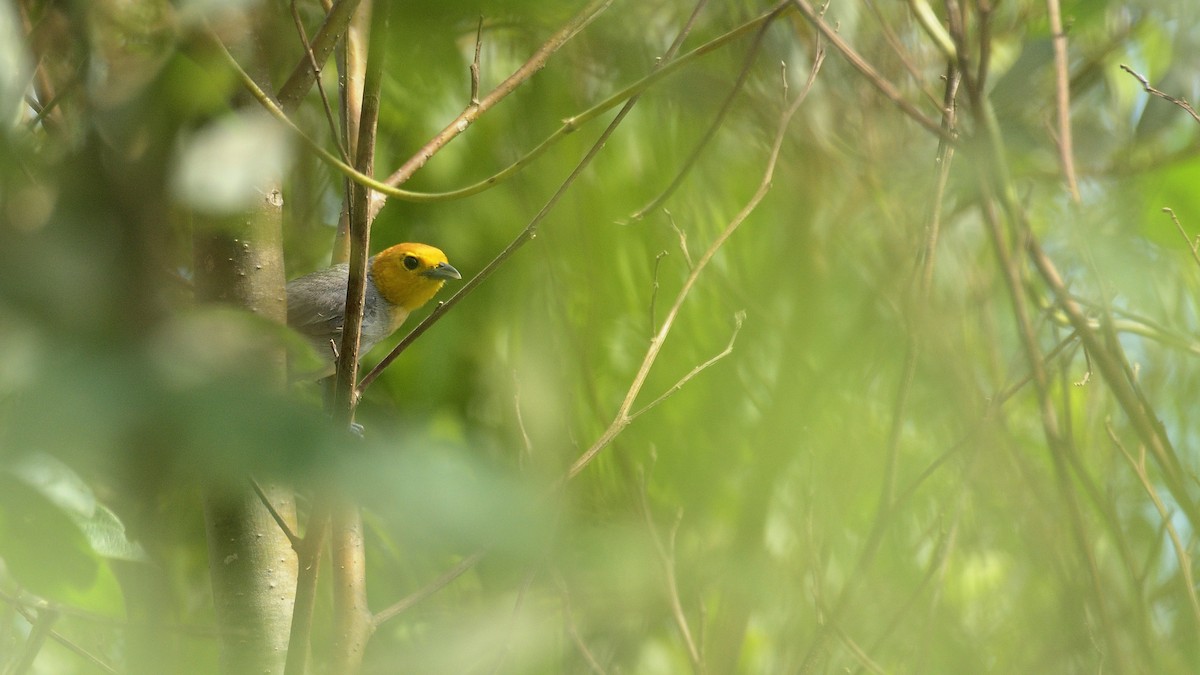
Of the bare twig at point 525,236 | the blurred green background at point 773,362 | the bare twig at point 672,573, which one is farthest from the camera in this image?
the bare twig at point 672,573

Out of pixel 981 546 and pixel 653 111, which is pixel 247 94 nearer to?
pixel 653 111

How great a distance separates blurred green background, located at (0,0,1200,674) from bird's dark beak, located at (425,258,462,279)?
438 mm

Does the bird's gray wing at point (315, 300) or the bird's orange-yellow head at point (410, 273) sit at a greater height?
the bird's orange-yellow head at point (410, 273)

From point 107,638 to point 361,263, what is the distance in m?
1.41

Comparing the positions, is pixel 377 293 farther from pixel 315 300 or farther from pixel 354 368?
pixel 354 368

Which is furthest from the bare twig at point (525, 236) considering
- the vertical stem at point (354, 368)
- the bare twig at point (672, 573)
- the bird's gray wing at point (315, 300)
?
the bird's gray wing at point (315, 300)

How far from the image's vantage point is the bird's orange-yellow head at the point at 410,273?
12.6 feet

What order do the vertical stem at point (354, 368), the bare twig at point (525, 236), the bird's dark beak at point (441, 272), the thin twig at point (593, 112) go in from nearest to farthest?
the vertical stem at point (354, 368), the thin twig at point (593, 112), the bare twig at point (525, 236), the bird's dark beak at point (441, 272)

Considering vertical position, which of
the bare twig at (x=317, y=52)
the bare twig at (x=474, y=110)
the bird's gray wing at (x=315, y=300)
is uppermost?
the bird's gray wing at (x=315, y=300)

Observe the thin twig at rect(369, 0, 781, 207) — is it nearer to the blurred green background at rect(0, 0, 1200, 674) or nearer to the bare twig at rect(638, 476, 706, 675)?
the blurred green background at rect(0, 0, 1200, 674)

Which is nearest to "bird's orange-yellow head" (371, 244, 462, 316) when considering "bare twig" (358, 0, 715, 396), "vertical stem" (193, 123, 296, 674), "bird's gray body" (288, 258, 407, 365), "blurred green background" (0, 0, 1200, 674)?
"bird's gray body" (288, 258, 407, 365)

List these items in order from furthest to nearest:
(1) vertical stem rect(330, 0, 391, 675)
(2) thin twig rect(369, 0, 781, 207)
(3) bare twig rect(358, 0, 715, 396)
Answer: (3) bare twig rect(358, 0, 715, 396)
(2) thin twig rect(369, 0, 781, 207)
(1) vertical stem rect(330, 0, 391, 675)

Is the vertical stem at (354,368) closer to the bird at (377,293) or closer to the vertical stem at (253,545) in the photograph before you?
the vertical stem at (253,545)

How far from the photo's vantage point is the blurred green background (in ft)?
6.01
